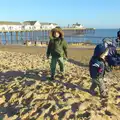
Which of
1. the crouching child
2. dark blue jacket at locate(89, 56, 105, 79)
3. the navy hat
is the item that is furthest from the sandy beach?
the navy hat

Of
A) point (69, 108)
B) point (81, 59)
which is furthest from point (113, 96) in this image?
point (81, 59)

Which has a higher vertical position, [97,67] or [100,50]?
[100,50]

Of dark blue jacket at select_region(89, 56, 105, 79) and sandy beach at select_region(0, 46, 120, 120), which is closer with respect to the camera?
sandy beach at select_region(0, 46, 120, 120)

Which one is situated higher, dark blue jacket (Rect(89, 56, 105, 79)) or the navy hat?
the navy hat

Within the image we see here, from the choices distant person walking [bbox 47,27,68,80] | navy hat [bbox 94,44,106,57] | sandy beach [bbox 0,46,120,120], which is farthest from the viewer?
distant person walking [bbox 47,27,68,80]

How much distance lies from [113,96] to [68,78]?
5.75 feet

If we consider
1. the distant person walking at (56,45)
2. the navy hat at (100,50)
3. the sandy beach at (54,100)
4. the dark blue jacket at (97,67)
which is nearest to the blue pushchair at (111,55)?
the navy hat at (100,50)

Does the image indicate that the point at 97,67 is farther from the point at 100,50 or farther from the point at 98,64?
the point at 100,50

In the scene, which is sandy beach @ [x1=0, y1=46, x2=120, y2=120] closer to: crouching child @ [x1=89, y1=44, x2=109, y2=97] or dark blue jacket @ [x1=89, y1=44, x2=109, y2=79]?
crouching child @ [x1=89, y1=44, x2=109, y2=97]

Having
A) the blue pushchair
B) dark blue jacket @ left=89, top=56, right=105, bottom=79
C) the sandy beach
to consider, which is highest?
the blue pushchair

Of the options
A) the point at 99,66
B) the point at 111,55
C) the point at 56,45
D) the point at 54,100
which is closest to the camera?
the point at 54,100

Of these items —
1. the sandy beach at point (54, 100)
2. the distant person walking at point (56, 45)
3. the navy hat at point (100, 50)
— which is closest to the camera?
the sandy beach at point (54, 100)

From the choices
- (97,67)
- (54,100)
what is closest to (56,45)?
(97,67)

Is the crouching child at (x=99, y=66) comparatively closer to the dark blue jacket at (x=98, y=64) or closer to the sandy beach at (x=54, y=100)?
the dark blue jacket at (x=98, y=64)
